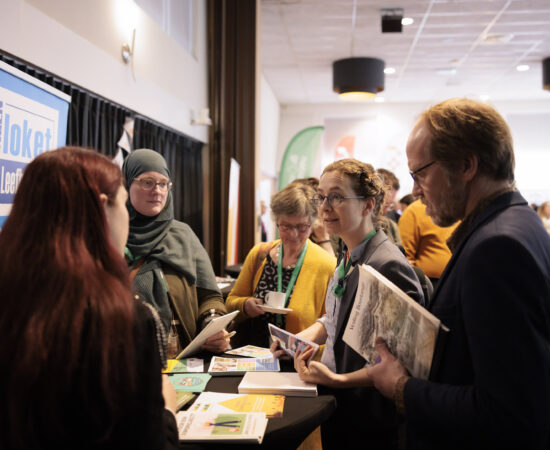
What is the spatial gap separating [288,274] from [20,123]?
4.99 ft

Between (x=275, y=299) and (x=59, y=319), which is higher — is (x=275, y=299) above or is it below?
below

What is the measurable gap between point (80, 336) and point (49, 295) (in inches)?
3.7

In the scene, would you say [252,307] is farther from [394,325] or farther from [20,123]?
[20,123]

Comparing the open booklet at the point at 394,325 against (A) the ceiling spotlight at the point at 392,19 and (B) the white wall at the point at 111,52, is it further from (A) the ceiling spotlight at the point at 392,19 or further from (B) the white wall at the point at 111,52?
(A) the ceiling spotlight at the point at 392,19

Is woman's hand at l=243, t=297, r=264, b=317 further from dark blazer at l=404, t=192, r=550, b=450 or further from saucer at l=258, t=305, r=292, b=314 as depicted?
dark blazer at l=404, t=192, r=550, b=450

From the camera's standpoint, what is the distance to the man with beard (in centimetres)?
87

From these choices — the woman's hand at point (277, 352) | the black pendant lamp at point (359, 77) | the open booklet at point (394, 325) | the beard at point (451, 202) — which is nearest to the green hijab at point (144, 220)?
the woman's hand at point (277, 352)

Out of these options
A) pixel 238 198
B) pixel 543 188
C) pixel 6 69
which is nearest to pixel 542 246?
pixel 6 69

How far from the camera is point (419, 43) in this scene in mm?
7246

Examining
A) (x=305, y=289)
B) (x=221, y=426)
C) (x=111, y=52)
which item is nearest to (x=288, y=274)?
(x=305, y=289)

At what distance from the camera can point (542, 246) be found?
37.7 inches

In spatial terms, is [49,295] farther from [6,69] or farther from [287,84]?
[287,84]

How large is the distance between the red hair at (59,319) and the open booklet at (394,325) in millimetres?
636

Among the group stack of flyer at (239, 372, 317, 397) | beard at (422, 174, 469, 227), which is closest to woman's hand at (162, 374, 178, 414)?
stack of flyer at (239, 372, 317, 397)
